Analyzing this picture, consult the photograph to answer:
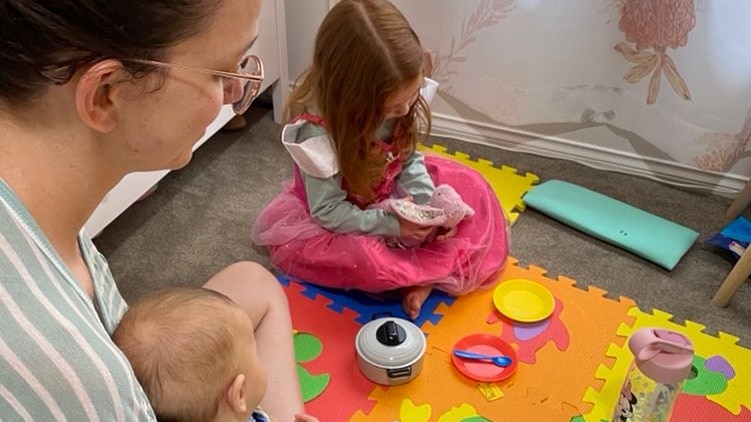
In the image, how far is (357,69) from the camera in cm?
135

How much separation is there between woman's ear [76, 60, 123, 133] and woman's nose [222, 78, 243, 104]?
0.11 meters

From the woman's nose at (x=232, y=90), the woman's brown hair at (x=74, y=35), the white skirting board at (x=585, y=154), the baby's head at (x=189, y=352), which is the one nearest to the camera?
the woman's brown hair at (x=74, y=35)

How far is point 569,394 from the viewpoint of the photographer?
4.47 feet

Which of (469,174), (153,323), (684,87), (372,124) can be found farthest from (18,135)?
(684,87)

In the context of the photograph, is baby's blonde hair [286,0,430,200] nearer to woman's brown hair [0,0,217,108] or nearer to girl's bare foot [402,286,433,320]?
girl's bare foot [402,286,433,320]

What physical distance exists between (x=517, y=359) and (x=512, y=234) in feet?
1.34

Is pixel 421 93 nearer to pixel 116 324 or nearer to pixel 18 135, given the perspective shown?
pixel 116 324

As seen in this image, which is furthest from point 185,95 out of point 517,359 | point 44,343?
point 517,359

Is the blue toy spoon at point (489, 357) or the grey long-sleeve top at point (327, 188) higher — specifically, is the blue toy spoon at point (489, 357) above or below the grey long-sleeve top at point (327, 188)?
below

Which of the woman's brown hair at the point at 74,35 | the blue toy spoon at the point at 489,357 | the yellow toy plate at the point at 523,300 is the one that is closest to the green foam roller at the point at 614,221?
the yellow toy plate at the point at 523,300

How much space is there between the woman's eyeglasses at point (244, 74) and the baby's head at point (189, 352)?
25 cm

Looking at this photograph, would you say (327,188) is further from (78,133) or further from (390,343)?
(78,133)

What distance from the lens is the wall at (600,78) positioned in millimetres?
1688

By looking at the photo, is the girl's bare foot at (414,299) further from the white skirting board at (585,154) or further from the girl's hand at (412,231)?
the white skirting board at (585,154)
